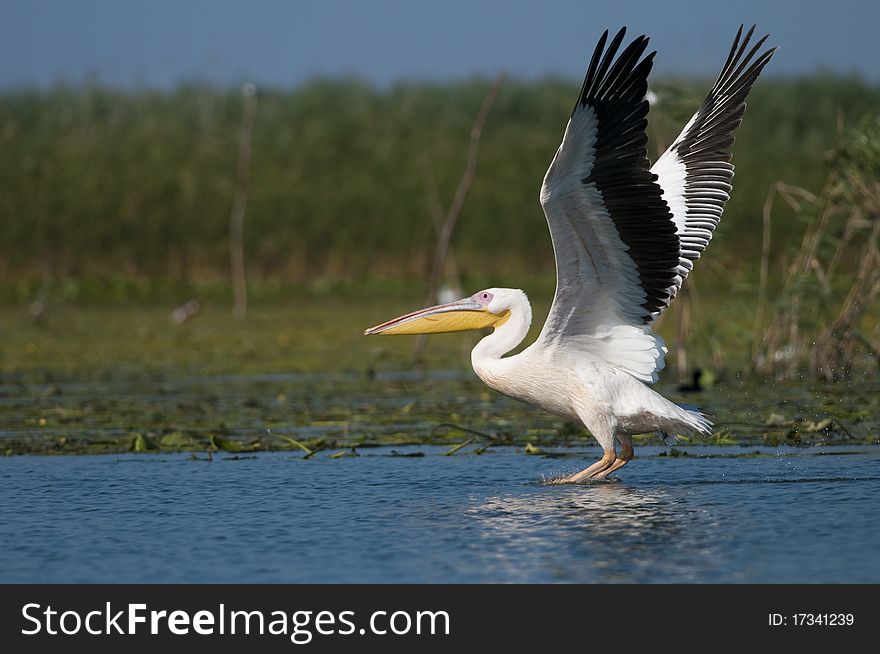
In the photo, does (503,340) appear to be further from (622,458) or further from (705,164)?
(705,164)

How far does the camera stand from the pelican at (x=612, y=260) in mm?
6172

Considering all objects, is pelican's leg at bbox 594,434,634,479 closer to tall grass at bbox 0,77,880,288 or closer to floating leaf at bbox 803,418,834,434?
floating leaf at bbox 803,418,834,434

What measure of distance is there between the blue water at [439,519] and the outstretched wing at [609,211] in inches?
35.0

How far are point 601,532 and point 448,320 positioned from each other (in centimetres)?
215

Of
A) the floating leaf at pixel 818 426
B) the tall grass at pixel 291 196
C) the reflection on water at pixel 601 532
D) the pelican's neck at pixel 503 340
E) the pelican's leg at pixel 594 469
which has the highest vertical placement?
the tall grass at pixel 291 196

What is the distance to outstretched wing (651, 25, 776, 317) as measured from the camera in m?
7.71

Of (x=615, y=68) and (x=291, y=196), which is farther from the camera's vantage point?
(x=291, y=196)

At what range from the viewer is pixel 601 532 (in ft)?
18.5

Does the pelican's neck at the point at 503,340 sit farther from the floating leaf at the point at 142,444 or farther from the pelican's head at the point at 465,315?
the floating leaf at the point at 142,444

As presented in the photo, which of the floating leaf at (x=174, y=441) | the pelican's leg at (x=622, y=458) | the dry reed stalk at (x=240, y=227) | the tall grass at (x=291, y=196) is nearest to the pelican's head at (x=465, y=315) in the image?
the pelican's leg at (x=622, y=458)

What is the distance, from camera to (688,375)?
10.9m

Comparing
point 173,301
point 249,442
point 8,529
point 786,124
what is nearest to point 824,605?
point 8,529

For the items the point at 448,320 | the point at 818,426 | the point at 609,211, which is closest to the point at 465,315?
the point at 448,320

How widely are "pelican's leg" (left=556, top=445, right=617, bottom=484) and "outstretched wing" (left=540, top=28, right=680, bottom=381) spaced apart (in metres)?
0.63
